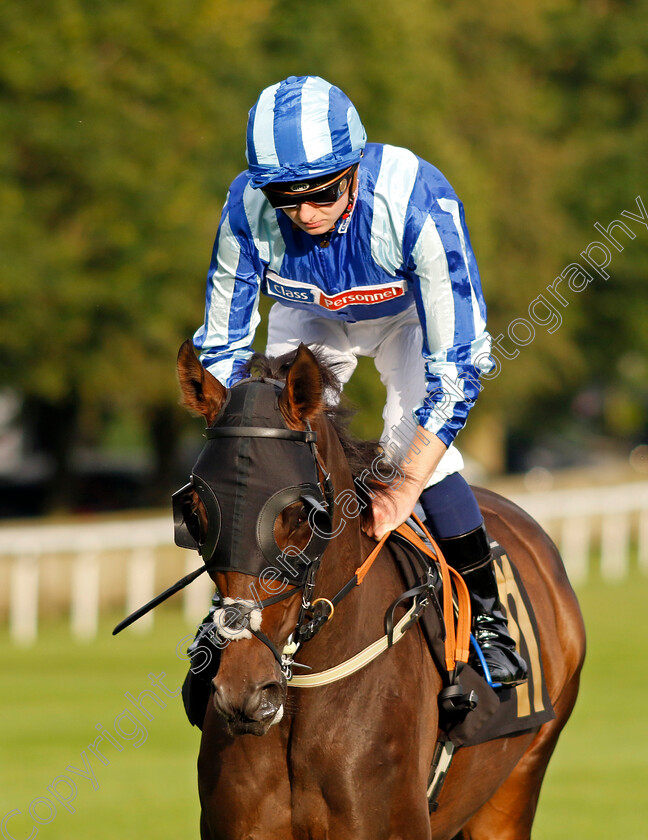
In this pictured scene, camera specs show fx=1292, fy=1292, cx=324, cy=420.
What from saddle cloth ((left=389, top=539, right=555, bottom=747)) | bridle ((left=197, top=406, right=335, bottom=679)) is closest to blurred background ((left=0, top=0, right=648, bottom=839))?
saddle cloth ((left=389, top=539, right=555, bottom=747))

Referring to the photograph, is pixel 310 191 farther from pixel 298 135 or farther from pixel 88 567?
pixel 88 567

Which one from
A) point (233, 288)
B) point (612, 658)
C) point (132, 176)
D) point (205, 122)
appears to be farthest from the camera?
point (205, 122)

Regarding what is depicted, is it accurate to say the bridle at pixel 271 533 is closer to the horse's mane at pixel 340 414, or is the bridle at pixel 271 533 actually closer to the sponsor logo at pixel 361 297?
the horse's mane at pixel 340 414

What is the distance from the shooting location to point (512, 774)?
4.61 m

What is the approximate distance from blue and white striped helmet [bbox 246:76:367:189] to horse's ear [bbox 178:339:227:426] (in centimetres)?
54

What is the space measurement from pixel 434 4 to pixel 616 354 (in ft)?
27.3

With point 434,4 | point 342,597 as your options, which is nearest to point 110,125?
point 434,4

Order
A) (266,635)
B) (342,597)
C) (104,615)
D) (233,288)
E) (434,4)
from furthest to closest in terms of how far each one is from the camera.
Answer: (434,4) → (104,615) → (233,288) → (342,597) → (266,635)

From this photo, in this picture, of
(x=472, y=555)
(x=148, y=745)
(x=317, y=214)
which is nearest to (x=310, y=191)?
(x=317, y=214)

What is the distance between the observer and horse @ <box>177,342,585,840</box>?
2.89m

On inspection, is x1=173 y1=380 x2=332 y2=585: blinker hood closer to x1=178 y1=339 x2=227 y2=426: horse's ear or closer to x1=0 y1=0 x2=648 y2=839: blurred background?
x1=178 y1=339 x2=227 y2=426: horse's ear

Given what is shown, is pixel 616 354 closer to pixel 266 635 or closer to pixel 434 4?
pixel 434 4

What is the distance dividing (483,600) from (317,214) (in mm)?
1313

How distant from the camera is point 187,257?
666 inches
